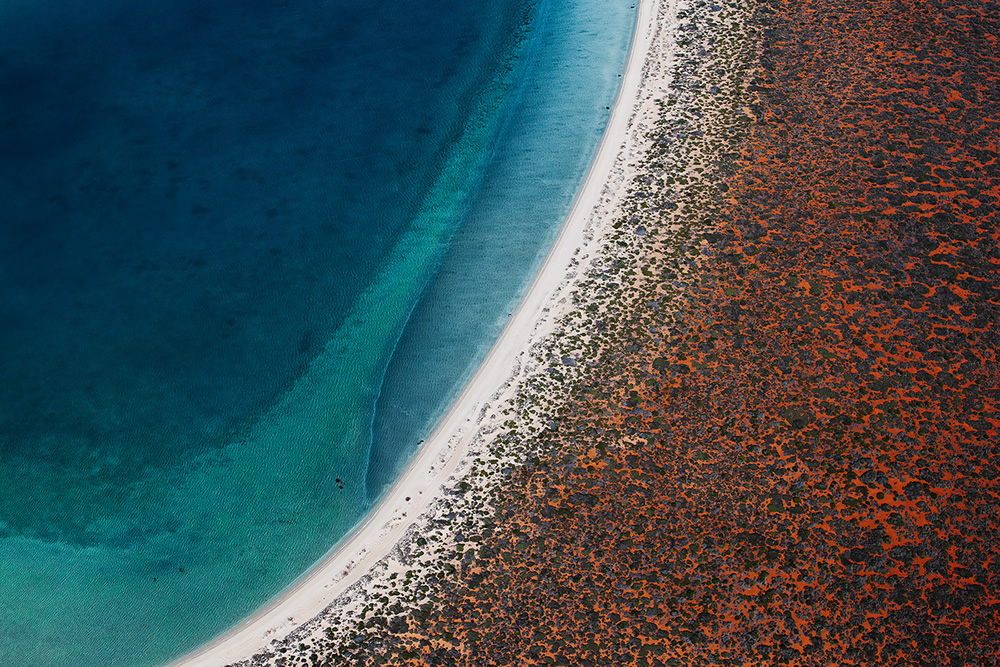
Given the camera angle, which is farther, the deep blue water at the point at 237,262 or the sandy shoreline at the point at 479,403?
the deep blue water at the point at 237,262

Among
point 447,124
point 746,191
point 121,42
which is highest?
point 121,42

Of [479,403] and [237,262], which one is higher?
[237,262]

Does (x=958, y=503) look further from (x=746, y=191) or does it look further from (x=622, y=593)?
(x=746, y=191)

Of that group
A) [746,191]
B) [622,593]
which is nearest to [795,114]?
[746,191]

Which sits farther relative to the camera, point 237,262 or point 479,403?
point 237,262
